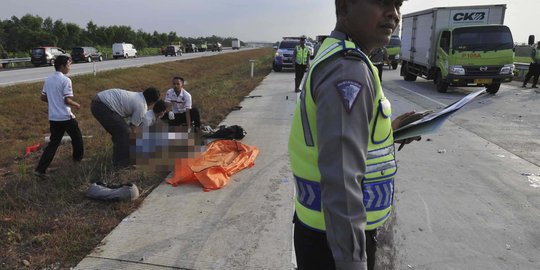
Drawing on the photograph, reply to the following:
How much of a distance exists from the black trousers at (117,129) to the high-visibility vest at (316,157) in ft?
15.0

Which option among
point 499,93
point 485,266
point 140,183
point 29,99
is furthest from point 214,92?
point 485,266

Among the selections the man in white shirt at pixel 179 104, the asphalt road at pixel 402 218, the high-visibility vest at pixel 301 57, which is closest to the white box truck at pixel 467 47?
the high-visibility vest at pixel 301 57

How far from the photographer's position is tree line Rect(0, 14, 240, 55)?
4784cm

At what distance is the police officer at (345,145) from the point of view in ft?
3.79

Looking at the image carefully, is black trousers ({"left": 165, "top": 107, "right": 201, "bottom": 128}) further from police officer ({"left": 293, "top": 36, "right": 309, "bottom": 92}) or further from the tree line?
the tree line

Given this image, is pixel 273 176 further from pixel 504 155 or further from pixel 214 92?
pixel 214 92

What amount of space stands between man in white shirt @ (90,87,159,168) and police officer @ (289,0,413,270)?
15.0 feet

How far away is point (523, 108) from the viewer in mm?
10430

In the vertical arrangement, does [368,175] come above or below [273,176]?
above

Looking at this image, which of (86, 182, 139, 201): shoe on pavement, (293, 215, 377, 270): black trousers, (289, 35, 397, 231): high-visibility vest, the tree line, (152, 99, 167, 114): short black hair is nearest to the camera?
(289, 35, 397, 231): high-visibility vest

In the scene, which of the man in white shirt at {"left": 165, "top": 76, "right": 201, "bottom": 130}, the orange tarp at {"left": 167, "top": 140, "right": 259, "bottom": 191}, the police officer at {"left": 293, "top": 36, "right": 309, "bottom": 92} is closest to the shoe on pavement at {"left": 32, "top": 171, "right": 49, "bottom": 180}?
the orange tarp at {"left": 167, "top": 140, "right": 259, "bottom": 191}

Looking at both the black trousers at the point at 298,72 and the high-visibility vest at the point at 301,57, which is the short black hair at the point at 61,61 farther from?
the high-visibility vest at the point at 301,57

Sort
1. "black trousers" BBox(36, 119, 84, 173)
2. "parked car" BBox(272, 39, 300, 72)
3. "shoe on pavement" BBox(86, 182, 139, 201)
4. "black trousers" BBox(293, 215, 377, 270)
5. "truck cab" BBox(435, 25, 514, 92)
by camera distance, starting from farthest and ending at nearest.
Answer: "parked car" BBox(272, 39, 300, 72) → "truck cab" BBox(435, 25, 514, 92) → "black trousers" BBox(36, 119, 84, 173) → "shoe on pavement" BBox(86, 182, 139, 201) → "black trousers" BBox(293, 215, 377, 270)

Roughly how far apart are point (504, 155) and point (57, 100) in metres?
6.83
